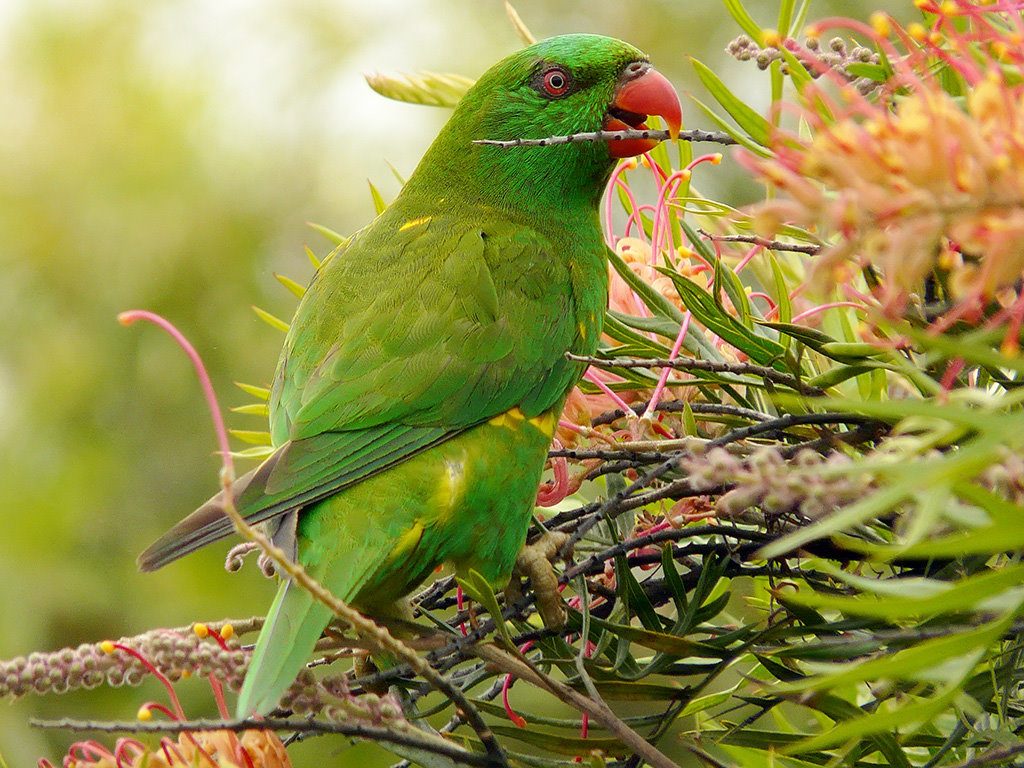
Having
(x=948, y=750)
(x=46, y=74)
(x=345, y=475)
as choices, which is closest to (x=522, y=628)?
(x=345, y=475)

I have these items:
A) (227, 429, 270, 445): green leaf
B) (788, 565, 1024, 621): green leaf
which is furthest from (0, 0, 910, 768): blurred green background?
(788, 565, 1024, 621): green leaf

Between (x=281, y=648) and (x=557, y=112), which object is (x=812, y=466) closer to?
(x=281, y=648)

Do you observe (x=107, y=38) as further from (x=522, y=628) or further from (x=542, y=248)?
(x=522, y=628)

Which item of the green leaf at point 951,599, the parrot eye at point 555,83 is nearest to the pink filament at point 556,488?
the parrot eye at point 555,83

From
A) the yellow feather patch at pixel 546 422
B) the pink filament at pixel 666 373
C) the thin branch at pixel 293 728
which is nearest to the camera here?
the thin branch at pixel 293 728

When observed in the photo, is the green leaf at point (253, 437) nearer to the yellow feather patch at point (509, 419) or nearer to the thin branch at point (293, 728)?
the yellow feather patch at point (509, 419)

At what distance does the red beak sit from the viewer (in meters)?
1.86

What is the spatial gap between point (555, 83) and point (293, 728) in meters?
1.31

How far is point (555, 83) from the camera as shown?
1959mm

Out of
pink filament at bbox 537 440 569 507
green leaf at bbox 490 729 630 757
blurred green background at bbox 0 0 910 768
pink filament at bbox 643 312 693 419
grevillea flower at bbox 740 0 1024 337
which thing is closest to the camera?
grevillea flower at bbox 740 0 1024 337

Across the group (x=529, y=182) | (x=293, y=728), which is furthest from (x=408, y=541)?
(x=529, y=182)

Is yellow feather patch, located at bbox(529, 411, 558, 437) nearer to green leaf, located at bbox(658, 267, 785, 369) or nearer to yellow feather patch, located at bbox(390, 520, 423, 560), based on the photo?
yellow feather patch, located at bbox(390, 520, 423, 560)

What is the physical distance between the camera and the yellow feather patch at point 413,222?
75.9 inches

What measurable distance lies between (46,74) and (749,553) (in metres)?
3.50
